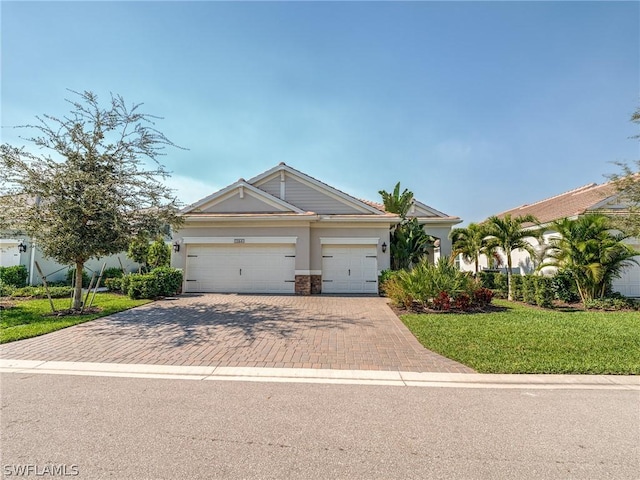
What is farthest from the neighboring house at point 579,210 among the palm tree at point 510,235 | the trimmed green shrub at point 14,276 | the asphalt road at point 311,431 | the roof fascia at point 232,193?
the trimmed green shrub at point 14,276

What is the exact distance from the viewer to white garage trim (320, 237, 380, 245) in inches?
589

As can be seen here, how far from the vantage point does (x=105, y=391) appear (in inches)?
176

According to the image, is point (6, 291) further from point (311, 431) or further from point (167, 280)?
point (311, 431)

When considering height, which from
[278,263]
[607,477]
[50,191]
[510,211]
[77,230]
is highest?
[510,211]

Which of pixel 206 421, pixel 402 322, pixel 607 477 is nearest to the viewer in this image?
pixel 607 477

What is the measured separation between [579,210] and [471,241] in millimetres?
5085

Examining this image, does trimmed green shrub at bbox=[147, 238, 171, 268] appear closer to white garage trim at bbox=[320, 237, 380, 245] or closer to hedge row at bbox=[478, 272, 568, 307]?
white garage trim at bbox=[320, 237, 380, 245]

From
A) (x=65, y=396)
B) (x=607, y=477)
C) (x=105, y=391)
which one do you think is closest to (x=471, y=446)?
(x=607, y=477)

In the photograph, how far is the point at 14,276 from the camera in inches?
595

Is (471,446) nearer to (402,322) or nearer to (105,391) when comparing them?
(105,391)

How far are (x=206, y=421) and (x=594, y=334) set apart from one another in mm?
8908

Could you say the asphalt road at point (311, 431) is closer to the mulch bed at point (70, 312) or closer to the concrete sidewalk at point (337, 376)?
the concrete sidewalk at point (337, 376)

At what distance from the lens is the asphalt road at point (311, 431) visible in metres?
2.81

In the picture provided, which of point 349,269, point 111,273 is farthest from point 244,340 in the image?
point 111,273
